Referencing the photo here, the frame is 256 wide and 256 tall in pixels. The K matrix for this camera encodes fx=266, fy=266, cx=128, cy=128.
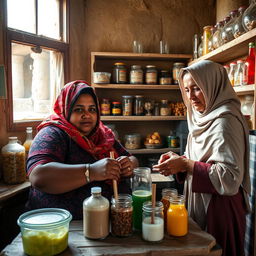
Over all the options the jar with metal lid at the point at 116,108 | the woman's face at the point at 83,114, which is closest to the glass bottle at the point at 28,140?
the woman's face at the point at 83,114

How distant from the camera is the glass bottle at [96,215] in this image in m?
0.93

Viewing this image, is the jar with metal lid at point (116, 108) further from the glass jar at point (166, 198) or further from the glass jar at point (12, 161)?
the glass jar at point (166, 198)

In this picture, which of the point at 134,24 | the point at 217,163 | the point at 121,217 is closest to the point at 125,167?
the point at 121,217

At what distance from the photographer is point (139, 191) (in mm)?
1100

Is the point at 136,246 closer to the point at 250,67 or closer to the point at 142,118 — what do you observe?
the point at 250,67

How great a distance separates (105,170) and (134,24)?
6.84 feet

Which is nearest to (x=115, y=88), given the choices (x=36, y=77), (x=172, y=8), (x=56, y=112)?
(x=36, y=77)

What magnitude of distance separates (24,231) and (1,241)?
959 millimetres

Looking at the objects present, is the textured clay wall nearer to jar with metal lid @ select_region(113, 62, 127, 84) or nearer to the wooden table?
jar with metal lid @ select_region(113, 62, 127, 84)

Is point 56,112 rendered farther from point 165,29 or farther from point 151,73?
point 165,29

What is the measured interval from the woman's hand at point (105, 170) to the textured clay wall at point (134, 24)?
65.1 inches

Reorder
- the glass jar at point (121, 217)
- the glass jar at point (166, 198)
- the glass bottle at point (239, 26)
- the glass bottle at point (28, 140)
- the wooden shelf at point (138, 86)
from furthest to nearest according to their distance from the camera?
the wooden shelf at point (138, 86)
the glass bottle at point (28, 140)
the glass bottle at point (239, 26)
the glass jar at point (166, 198)
the glass jar at point (121, 217)

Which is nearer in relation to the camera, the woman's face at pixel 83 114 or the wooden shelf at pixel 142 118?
the woman's face at pixel 83 114

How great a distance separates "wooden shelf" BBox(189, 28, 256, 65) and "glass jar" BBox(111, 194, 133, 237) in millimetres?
1215
